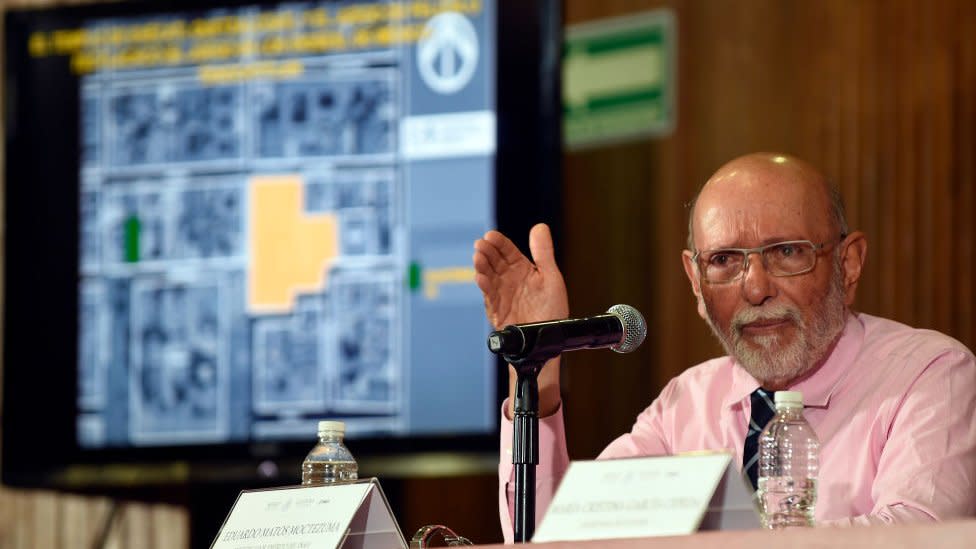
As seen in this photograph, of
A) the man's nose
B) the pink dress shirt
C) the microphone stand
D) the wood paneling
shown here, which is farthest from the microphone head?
the wood paneling

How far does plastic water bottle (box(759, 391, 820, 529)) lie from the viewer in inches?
68.6

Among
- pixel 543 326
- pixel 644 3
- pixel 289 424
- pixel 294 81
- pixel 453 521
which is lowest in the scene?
pixel 453 521

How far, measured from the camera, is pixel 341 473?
221 centimetres

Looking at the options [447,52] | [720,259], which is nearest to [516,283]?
[720,259]

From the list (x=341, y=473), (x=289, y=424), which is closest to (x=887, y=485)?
(x=341, y=473)

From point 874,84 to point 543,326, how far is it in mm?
2348

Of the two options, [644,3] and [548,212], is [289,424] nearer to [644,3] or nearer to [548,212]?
[548,212]

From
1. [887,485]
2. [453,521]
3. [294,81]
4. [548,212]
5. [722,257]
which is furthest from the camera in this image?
[453,521]

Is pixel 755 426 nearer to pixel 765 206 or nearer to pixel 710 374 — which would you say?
pixel 710 374

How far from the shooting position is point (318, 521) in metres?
1.60

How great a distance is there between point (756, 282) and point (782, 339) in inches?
3.7

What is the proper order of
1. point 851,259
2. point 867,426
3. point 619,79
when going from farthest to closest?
point 619,79, point 851,259, point 867,426

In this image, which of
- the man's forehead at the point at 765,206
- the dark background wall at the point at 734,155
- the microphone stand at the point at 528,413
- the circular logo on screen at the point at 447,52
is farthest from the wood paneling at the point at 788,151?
the microphone stand at the point at 528,413

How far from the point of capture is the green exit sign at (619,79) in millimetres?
4160
